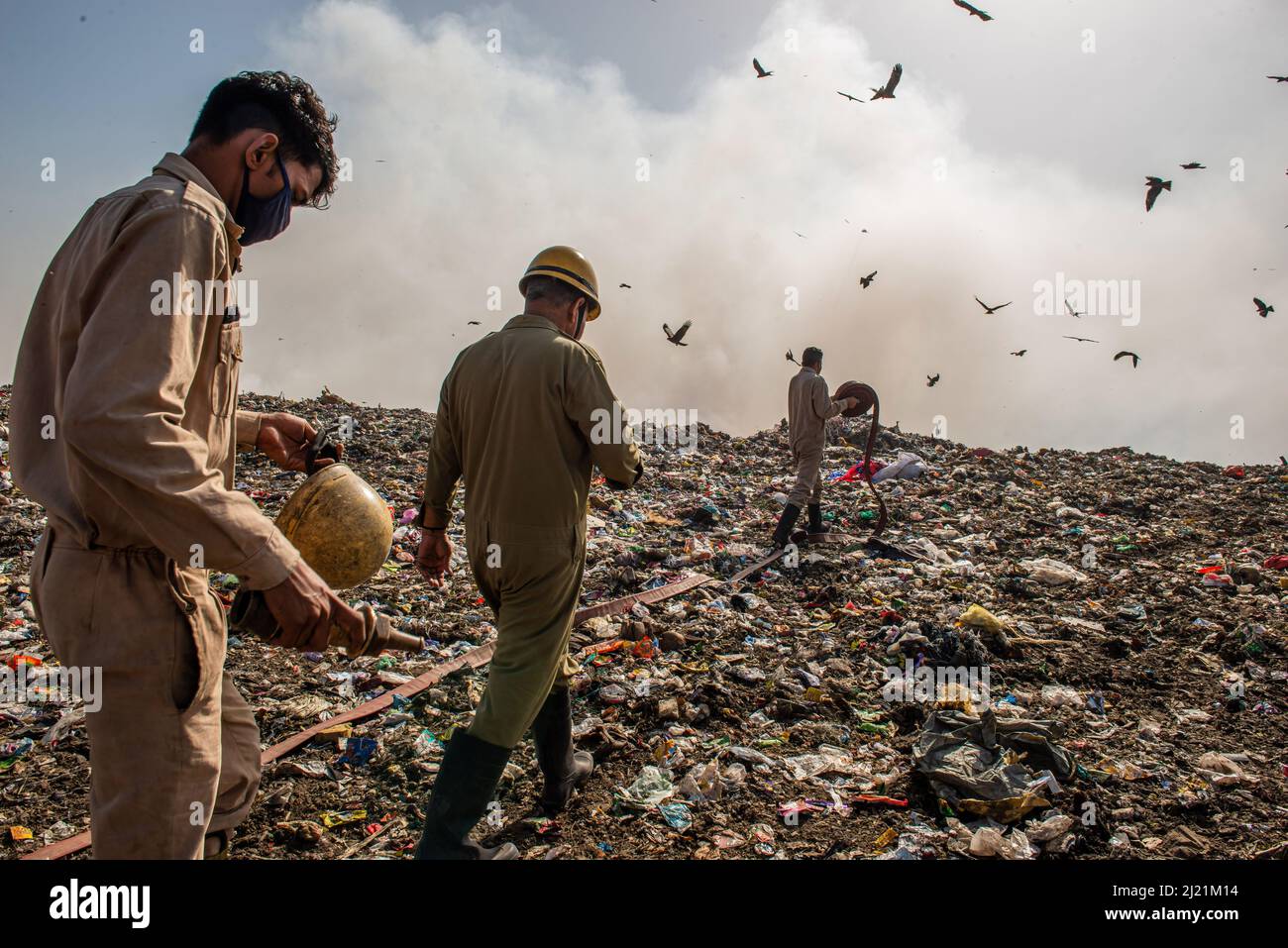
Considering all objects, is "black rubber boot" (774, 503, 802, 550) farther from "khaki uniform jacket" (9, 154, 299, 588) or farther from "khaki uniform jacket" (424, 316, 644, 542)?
"khaki uniform jacket" (9, 154, 299, 588)

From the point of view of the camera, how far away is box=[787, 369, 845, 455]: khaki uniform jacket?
306 inches

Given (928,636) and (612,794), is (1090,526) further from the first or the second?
(612,794)

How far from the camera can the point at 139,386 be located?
4.16ft

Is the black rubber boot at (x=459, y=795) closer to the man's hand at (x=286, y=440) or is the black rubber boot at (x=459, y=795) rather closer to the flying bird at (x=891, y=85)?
the man's hand at (x=286, y=440)

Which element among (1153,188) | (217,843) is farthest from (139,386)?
(1153,188)

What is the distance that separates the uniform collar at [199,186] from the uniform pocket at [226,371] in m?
0.20

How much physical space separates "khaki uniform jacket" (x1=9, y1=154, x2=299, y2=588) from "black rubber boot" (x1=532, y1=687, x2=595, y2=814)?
67.6 inches

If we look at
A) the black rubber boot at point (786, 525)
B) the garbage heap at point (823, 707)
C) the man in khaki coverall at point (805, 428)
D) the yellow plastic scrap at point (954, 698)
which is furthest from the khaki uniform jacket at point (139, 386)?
the man in khaki coverall at point (805, 428)

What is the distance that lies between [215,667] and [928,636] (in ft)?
14.8

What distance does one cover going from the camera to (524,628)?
2.61 metres

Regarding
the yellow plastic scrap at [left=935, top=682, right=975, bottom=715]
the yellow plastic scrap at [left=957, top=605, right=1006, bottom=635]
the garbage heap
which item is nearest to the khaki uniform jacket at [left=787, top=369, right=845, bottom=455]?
the garbage heap

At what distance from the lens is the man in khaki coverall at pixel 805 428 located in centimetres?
772

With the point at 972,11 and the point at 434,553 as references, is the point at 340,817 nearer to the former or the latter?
the point at 434,553
